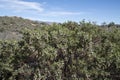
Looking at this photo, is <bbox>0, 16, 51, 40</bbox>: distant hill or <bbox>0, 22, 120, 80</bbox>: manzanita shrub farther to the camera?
<bbox>0, 16, 51, 40</bbox>: distant hill

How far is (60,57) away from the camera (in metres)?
17.8

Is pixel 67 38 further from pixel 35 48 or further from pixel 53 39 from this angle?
pixel 35 48

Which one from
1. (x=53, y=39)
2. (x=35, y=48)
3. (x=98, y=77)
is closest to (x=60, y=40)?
(x=53, y=39)

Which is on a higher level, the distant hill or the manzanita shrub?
the manzanita shrub

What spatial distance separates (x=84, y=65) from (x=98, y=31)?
3.78 meters

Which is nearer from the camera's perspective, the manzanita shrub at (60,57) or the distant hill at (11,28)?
the manzanita shrub at (60,57)

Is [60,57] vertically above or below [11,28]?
above

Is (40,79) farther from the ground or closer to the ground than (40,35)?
closer to the ground

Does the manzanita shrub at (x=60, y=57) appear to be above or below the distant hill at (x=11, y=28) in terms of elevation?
above

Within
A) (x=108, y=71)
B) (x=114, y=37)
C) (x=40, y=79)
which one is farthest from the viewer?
(x=114, y=37)

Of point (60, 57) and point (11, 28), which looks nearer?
point (60, 57)

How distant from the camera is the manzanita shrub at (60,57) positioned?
55.9ft

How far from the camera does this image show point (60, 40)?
17.6 meters

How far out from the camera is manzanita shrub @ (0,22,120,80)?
17.0 meters
